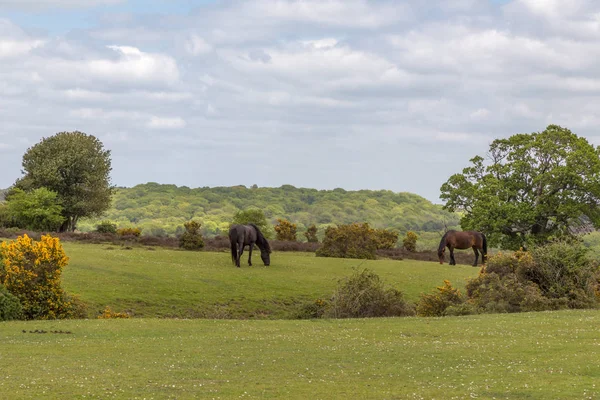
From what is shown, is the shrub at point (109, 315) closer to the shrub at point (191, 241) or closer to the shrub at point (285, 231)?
the shrub at point (191, 241)

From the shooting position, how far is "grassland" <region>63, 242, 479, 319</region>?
116 ft

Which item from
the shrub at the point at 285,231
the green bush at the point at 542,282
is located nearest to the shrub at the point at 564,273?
the green bush at the point at 542,282

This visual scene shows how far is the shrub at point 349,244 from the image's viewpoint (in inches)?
2281

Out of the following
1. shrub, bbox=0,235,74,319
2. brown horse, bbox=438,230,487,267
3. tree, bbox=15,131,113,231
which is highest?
tree, bbox=15,131,113,231

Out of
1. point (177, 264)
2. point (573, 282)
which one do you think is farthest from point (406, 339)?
point (177, 264)

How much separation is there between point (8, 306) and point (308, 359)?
49.1 ft

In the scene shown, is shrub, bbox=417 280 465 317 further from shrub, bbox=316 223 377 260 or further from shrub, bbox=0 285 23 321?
shrub, bbox=316 223 377 260

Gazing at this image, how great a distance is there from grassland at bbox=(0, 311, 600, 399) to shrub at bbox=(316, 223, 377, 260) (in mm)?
30560

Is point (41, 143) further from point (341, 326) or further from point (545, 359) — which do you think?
point (545, 359)

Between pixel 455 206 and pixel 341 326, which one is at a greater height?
pixel 455 206

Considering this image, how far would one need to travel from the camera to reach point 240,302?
3709cm

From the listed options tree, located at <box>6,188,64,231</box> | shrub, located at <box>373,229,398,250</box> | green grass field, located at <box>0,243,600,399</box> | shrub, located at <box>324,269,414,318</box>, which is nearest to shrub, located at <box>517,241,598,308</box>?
Result: green grass field, located at <box>0,243,600,399</box>

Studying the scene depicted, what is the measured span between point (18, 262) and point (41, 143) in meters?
52.9

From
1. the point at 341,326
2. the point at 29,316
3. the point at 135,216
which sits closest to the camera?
the point at 341,326
